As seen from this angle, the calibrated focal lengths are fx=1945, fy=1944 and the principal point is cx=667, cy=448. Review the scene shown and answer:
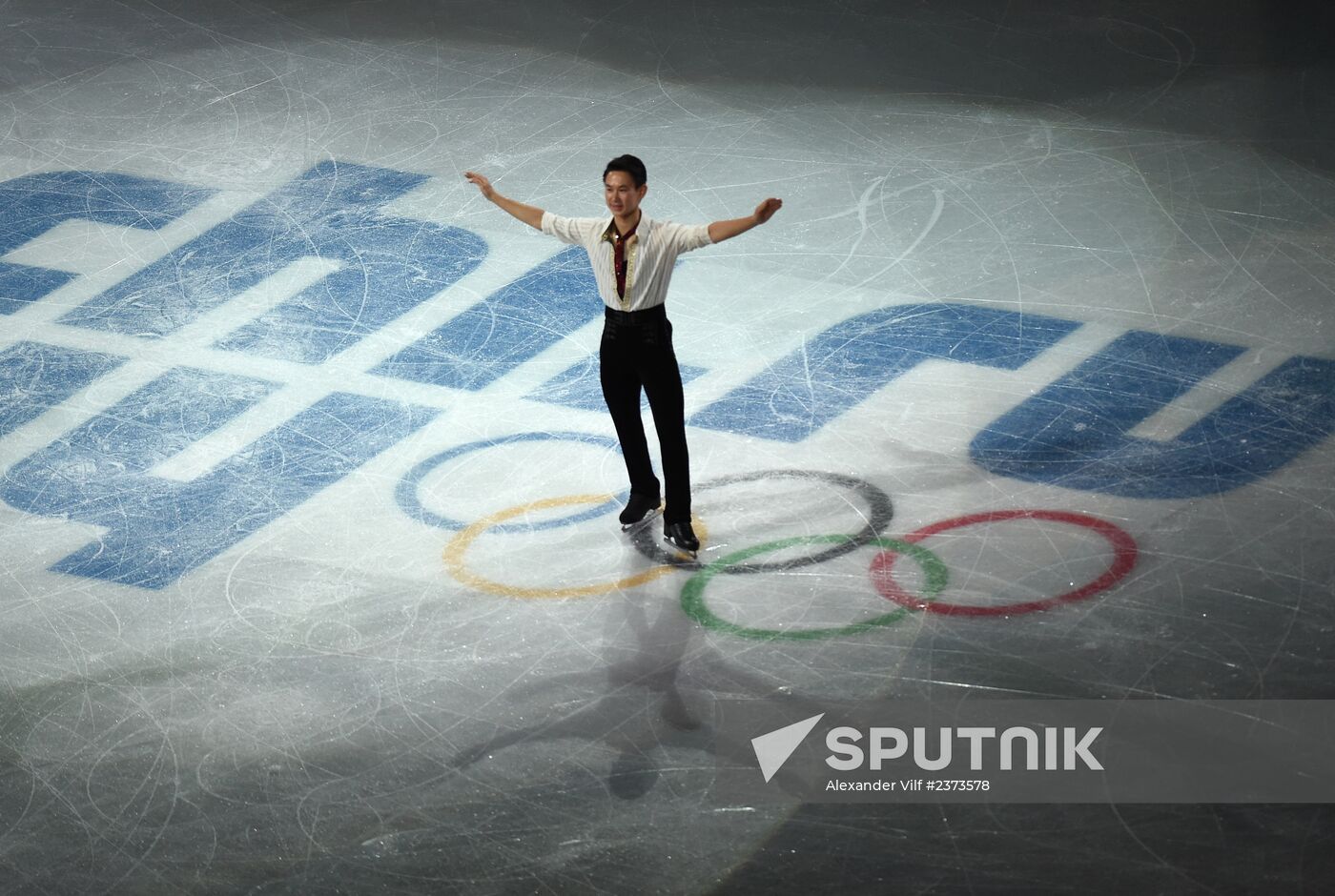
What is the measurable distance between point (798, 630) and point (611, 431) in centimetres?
202

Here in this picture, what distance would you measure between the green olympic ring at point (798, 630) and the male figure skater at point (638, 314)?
196mm

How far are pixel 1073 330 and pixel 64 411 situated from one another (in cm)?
496

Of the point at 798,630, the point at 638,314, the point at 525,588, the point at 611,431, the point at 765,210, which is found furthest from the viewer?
the point at 611,431

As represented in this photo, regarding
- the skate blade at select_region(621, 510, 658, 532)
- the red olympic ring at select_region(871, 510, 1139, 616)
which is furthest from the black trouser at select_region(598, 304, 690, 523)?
the red olympic ring at select_region(871, 510, 1139, 616)

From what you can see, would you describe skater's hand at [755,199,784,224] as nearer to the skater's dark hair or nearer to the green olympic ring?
the skater's dark hair

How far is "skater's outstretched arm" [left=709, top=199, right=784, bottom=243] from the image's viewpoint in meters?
7.07

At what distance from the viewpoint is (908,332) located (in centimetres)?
970

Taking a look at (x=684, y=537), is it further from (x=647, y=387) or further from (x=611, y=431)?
(x=611, y=431)

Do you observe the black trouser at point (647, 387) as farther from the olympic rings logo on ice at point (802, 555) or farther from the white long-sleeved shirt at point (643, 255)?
the olympic rings logo on ice at point (802, 555)

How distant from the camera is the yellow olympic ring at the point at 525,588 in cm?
769

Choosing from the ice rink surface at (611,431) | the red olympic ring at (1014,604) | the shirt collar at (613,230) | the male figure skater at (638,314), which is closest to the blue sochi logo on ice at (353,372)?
the ice rink surface at (611,431)

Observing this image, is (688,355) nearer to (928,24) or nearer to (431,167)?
(431,167)

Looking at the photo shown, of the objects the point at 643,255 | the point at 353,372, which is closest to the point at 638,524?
the point at 643,255

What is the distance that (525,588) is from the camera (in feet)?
25.3
